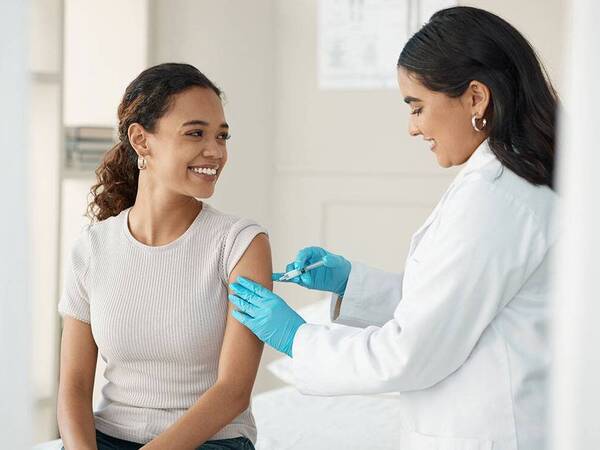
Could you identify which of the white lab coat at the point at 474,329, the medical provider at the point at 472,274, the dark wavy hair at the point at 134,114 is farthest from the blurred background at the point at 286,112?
the white lab coat at the point at 474,329

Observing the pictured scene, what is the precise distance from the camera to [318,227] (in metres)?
3.58

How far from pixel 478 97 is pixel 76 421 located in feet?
2.95

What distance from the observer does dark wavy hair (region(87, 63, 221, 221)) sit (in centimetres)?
169

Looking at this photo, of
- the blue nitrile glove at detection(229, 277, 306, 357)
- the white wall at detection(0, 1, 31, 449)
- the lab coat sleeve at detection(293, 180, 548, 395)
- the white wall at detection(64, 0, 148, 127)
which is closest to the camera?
the white wall at detection(0, 1, 31, 449)

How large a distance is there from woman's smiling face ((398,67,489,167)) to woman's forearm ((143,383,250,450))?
0.55 meters

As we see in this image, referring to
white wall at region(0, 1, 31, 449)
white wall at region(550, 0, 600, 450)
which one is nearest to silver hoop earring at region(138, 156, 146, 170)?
white wall at region(0, 1, 31, 449)

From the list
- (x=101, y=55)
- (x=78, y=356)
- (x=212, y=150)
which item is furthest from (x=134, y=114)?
(x=101, y=55)

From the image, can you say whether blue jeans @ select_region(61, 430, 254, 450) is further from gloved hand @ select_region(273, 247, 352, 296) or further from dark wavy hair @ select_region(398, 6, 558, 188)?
dark wavy hair @ select_region(398, 6, 558, 188)

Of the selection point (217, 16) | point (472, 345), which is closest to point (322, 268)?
point (472, 345)

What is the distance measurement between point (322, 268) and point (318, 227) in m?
1.61

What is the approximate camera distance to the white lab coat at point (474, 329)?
1346 millimetres

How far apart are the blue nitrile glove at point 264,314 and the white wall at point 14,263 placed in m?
0.70

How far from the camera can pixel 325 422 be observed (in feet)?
7.89

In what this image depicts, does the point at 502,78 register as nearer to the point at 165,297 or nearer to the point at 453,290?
the point at 453,290
